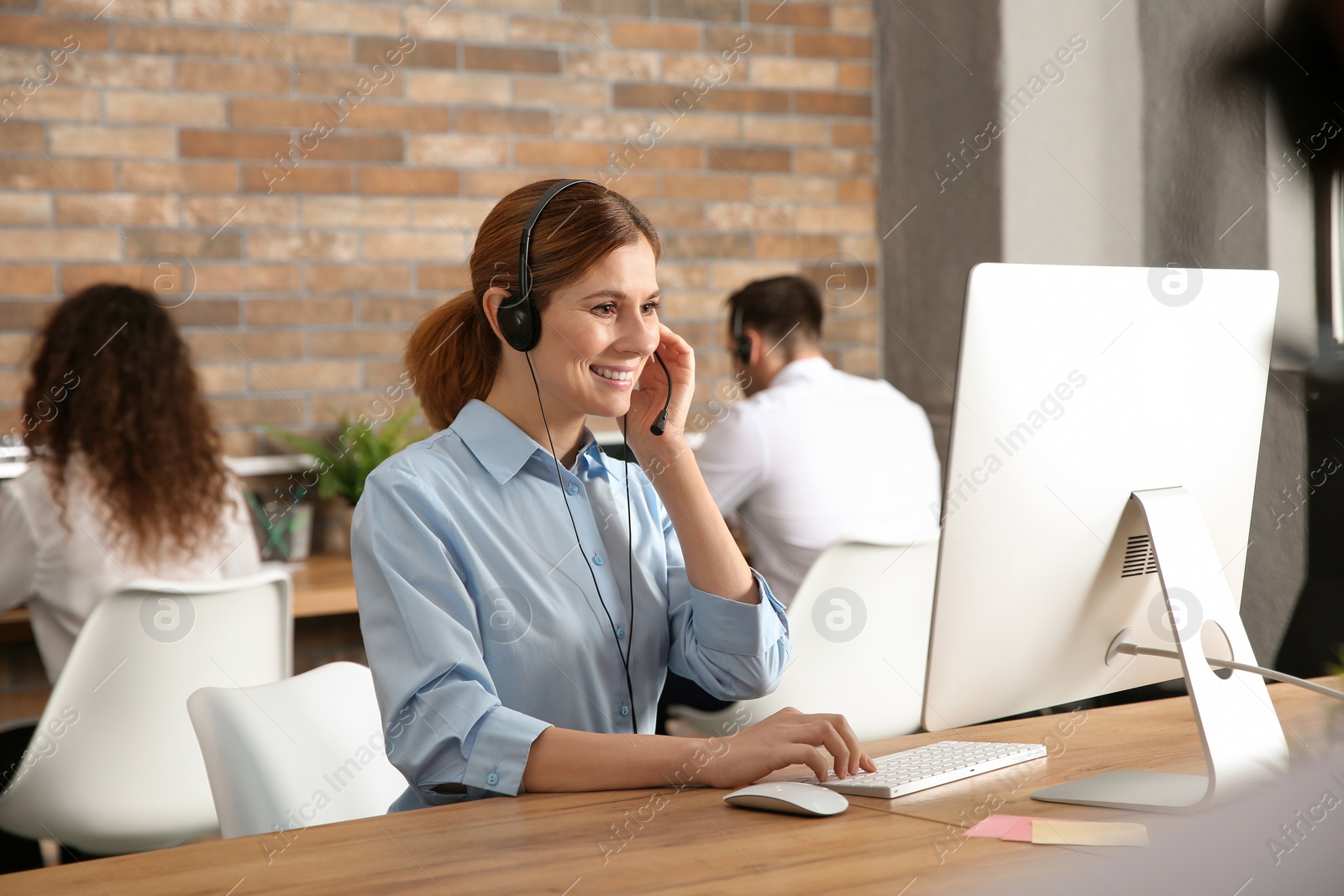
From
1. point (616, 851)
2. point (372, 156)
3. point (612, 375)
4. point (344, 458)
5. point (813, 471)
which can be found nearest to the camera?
point (616, 851)

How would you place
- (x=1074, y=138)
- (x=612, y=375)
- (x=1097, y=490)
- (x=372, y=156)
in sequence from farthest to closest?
(x=372, y=156) < (x=1074, y=138) < (x=612, y=375) < (x=1097, y=490)

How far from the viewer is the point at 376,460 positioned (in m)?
3.15

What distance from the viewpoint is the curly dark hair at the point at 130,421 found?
7.19 feet

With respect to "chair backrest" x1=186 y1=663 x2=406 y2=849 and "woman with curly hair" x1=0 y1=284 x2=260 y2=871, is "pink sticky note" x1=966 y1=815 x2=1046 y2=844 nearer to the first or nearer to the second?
"chair backrest" x1=186 y1=663 x2=406 y2=849

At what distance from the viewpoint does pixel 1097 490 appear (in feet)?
3.31

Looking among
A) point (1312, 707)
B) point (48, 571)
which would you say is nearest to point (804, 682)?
point (1312, 707)

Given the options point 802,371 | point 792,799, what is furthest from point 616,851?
point 802,371

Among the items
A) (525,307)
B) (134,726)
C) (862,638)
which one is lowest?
(134,726)

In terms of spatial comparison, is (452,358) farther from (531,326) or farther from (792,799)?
(792,799)

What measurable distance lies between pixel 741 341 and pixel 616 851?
2.19m

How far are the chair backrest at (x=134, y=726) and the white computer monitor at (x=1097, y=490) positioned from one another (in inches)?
50.6

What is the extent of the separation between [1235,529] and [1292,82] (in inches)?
58.2

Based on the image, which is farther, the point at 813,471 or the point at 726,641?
the point at 813,471

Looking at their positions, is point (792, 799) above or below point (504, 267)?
below
